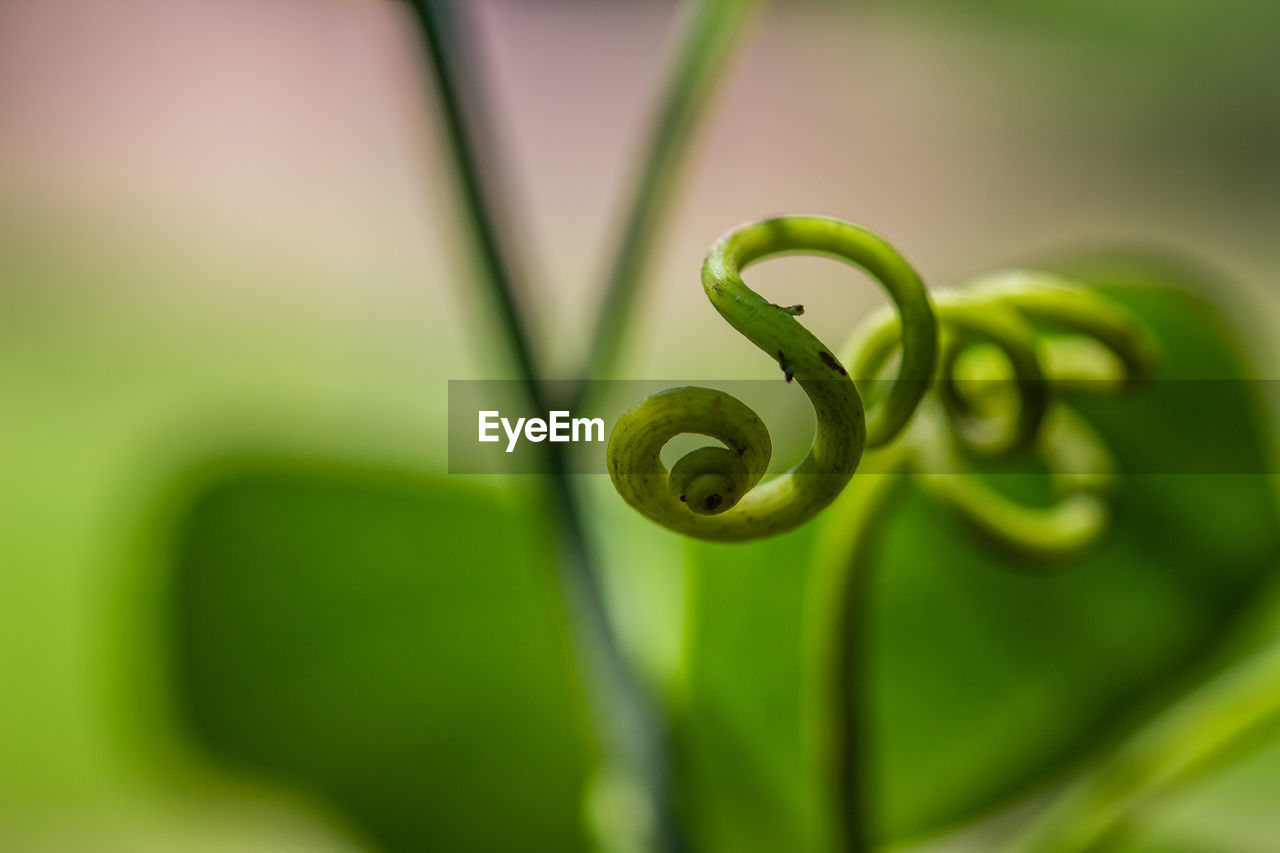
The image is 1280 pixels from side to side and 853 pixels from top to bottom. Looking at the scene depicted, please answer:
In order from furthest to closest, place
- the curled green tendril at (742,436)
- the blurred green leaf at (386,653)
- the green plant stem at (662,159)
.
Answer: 1. the blurred green leaf at (386,653)
2. the green plant stem at (662,159)
3. the curled green tendril at (742,436)

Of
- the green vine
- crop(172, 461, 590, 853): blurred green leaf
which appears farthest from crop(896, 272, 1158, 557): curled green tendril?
crop(172, 461, 590, 853): blurred green leaf

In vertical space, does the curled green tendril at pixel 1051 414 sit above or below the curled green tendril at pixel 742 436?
above

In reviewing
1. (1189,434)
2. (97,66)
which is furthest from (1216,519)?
(97,66)

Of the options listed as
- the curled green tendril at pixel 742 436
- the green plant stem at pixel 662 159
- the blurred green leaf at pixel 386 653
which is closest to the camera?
the curled green tendril at pixel 742 436

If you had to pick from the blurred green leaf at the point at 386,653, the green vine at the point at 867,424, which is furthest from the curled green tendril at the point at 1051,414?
the blurred green leaf at the point at 386,653

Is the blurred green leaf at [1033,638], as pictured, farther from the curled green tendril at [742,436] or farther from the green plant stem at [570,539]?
the curled green tendril at [742,436]

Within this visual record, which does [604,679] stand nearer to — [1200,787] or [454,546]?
[454,546]

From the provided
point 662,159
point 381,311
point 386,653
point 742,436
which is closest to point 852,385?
point 742,436
